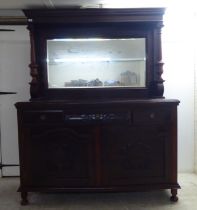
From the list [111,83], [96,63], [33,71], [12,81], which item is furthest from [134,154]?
[12,81]

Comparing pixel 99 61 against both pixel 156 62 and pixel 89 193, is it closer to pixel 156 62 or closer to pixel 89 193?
pixel 156 62

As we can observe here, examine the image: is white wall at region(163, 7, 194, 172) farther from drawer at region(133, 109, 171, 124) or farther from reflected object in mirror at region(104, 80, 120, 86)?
drawer at region(133, 109, 171, 124)

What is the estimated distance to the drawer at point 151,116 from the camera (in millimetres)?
2594

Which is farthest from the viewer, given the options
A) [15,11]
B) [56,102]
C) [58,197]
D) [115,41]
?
[15,11]

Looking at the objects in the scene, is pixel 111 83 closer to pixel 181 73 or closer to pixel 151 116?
pixel 151 116

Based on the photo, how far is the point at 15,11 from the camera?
10.7ft

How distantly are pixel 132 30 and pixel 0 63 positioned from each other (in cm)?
149

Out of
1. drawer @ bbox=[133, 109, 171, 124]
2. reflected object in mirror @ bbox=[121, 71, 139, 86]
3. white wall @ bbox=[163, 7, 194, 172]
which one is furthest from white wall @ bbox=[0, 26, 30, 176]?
white wall @ bbox=[163, 7, 194, 172]

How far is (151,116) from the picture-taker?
2598mm

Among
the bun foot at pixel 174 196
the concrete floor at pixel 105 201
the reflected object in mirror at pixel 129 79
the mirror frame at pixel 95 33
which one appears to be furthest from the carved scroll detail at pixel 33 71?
the bun foot at pixel 174 196

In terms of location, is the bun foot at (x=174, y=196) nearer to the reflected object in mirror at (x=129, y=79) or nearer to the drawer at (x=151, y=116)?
the drawer at (x=151, y=116)

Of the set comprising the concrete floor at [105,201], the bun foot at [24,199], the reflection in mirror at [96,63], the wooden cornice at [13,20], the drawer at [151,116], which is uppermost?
the wooden cornice at [13,20]

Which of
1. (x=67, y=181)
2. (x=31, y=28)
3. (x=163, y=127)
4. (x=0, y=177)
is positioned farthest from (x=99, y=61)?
(x=0, y=177)

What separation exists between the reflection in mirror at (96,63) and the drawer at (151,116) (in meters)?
0.50
